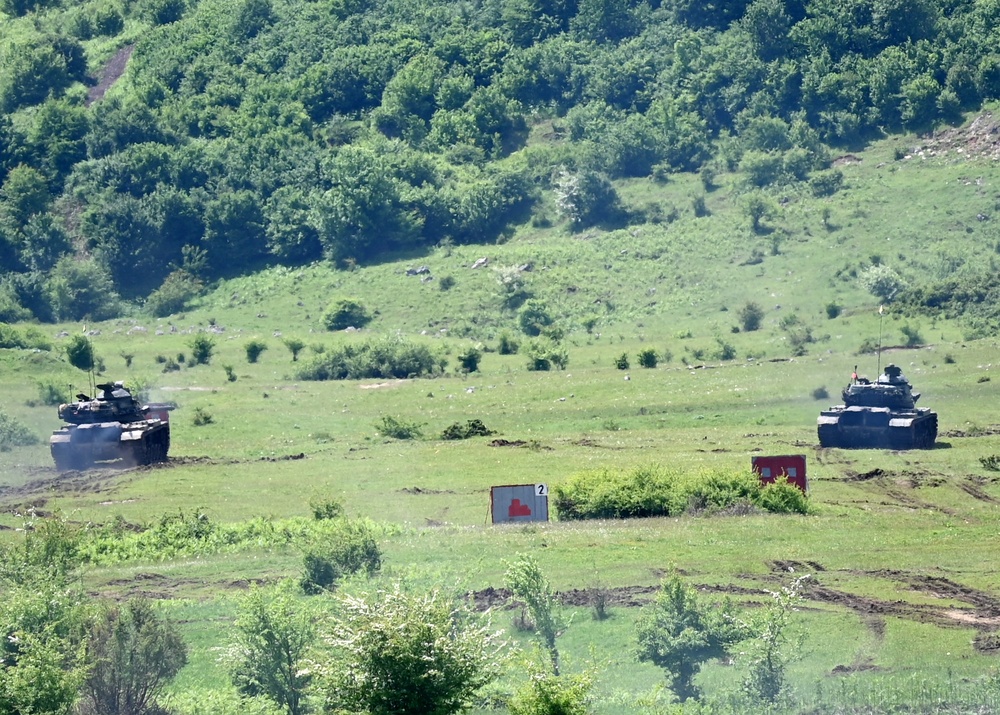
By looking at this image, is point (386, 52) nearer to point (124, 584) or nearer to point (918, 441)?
point (918, 441)

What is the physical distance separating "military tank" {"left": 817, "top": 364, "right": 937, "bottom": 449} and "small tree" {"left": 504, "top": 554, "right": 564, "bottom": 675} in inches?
957

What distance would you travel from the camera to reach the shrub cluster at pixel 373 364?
77.4 metres

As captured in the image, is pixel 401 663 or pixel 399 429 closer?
pixel 401 663

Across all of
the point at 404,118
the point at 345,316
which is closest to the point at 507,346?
the point at 345,316

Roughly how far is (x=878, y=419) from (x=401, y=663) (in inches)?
1349

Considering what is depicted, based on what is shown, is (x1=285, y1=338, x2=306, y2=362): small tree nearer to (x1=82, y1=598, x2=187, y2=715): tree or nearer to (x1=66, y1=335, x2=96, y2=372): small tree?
(x1=66, y1=335, x2=96, y2=372): small tree

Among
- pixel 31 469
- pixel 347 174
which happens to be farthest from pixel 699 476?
pixel 347 174

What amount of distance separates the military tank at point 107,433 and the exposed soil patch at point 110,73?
84564 mm

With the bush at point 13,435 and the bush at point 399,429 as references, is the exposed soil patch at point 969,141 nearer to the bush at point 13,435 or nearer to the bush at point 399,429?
the bush at point 399,429

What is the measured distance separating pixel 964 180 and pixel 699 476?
60617mm

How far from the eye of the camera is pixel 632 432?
198ft

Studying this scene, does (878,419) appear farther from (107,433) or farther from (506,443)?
(107,433)

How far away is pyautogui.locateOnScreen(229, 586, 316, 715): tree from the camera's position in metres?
27.9

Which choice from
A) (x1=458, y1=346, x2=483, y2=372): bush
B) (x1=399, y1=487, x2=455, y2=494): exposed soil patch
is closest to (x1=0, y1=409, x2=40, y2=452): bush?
(x1=399, y1=487, x2=455, y2=494): exposed soil patch
